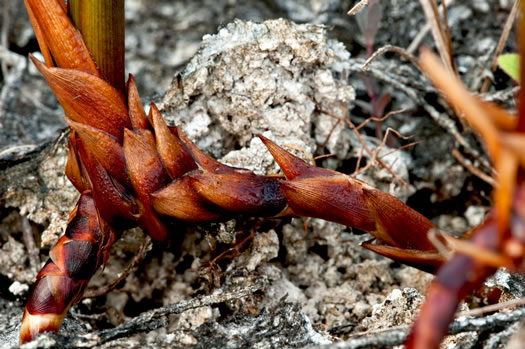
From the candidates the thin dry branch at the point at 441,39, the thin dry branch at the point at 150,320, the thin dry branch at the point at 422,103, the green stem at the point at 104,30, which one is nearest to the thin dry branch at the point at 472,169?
the thin dry branch at the point at 422,103

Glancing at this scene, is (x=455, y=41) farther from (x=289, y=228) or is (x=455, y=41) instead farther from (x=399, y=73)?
(x=289, y=228)

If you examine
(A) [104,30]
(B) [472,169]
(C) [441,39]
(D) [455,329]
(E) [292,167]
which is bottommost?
(D) [455,329]

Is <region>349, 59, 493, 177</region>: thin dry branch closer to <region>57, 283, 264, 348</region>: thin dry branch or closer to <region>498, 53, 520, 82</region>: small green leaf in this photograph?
<region>498, 53, 520, 82</region>: small green leaf

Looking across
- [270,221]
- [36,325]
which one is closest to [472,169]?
[270,221]

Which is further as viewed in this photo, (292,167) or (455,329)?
(292,167)

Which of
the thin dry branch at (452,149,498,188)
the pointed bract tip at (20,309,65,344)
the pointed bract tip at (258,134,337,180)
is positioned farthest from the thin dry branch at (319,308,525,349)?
the thin dry branch at (452,149,498,188)

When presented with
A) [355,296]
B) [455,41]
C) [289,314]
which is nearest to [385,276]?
[355,296]

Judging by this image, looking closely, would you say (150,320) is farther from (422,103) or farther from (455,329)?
(422,103)
